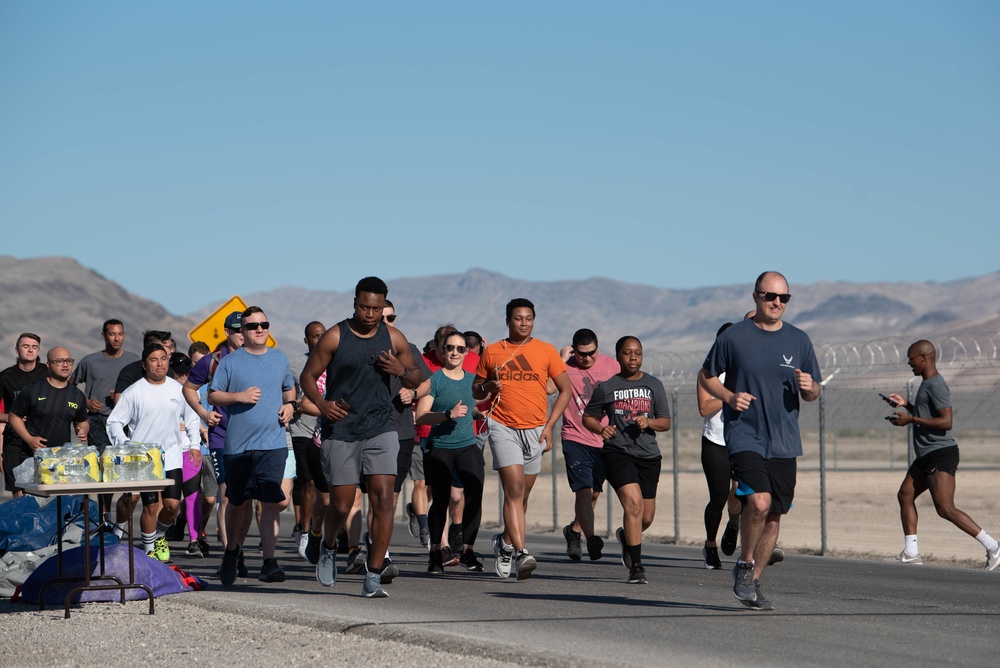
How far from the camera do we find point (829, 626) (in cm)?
937

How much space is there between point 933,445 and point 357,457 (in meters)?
6.07

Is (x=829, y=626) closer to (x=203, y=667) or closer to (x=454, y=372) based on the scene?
(x=203, y=667)

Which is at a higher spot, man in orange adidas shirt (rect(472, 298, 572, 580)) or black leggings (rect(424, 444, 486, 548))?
man in orange adidas shirt (rect(472, 298, 572, 580))

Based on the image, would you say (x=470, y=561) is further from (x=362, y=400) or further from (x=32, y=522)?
(x=32, y=522)

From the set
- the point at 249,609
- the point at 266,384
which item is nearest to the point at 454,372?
the point at 266,384

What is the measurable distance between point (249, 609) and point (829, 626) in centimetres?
386

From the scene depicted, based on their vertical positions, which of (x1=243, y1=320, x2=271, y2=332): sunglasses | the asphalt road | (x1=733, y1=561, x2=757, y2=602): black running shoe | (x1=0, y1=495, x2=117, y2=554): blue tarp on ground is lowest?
the asphalt road

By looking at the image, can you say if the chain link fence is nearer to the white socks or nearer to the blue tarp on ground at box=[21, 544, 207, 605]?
the white socks

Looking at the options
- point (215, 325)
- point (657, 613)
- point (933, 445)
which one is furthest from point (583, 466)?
point (215, 325)

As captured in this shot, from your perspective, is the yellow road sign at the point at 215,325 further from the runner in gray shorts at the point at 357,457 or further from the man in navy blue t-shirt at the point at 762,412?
the man in navy blue t-shirt at the point at 762,412

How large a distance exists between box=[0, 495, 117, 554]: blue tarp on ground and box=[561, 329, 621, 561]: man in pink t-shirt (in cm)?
430

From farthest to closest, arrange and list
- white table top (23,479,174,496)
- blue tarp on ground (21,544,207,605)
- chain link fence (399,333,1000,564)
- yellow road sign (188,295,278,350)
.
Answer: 1. yellow road sign (188,295,278,350)
2. chain link fence (399,333,1000,564)
3. blue tarp on ground (21,544,207,605)
4. white table top (23,479,174,496)

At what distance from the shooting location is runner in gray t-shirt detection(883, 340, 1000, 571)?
1388 cm

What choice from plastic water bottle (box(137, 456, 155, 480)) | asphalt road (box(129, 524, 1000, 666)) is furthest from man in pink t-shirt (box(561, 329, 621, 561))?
plastic water bottle (box(137, 456, 155, 480))
